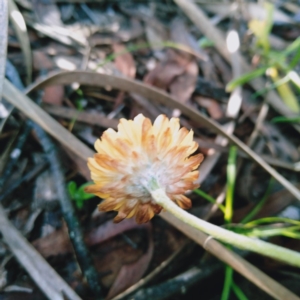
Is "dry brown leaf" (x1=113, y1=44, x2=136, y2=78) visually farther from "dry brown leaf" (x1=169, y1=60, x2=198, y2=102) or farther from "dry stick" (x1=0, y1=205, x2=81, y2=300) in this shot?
"dry stick" (x1=0, y1=205, x2=81, y2=300)

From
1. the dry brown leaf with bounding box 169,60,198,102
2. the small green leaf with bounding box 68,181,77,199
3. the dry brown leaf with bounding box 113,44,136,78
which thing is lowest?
the small green leaf with bounding box 68,181,77,199

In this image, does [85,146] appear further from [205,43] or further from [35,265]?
[205,43]

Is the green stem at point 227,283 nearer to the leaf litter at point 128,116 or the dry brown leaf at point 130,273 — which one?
the leaf litter at point 128,116

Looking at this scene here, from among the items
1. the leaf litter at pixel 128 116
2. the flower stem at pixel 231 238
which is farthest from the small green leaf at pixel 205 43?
the flower stem at pixel 231 238

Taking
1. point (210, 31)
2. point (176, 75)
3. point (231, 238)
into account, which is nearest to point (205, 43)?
point (210, 31)

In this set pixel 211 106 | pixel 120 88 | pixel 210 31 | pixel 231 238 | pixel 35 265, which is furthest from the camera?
pixel 210 31

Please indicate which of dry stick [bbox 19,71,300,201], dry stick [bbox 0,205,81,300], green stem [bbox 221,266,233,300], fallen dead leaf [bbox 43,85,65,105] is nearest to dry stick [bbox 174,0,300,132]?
dry stick [bbox 19,71,300,201]

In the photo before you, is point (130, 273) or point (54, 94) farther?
point (54, 94)
